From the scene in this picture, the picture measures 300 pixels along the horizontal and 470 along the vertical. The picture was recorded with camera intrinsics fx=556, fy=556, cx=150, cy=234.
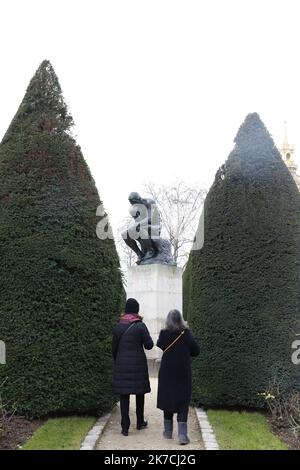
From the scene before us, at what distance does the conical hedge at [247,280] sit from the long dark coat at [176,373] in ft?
5.07

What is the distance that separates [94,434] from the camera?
7.39 metres

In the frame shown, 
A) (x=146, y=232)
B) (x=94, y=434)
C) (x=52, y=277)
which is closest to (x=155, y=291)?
(x=146, y=232)

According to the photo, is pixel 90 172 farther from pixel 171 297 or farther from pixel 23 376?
pixel 171 297

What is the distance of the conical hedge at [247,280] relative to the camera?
8602mm

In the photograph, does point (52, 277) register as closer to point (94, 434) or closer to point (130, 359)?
point (130, 359)

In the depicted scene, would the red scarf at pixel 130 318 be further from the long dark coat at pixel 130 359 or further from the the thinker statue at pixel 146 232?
the the thinker statue at pixel 146 232

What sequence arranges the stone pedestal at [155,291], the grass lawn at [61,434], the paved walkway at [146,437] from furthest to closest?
1. the stone pedestal at [155,291]
2. the paved walkway at [146,437]
3. the grass lawn at [61,434]

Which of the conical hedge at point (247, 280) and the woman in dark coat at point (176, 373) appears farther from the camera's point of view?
the conical hedge at point (247, 280)

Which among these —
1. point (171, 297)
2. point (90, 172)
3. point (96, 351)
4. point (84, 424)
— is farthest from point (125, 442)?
point (171, 297)

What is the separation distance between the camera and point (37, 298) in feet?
27.0

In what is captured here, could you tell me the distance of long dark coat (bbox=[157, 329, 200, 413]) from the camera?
7.18 metres

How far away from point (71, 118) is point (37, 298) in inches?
120

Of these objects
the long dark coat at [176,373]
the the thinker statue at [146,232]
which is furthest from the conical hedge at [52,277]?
the the thinker statue at [146,232]

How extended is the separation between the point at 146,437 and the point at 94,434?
2.37ft
